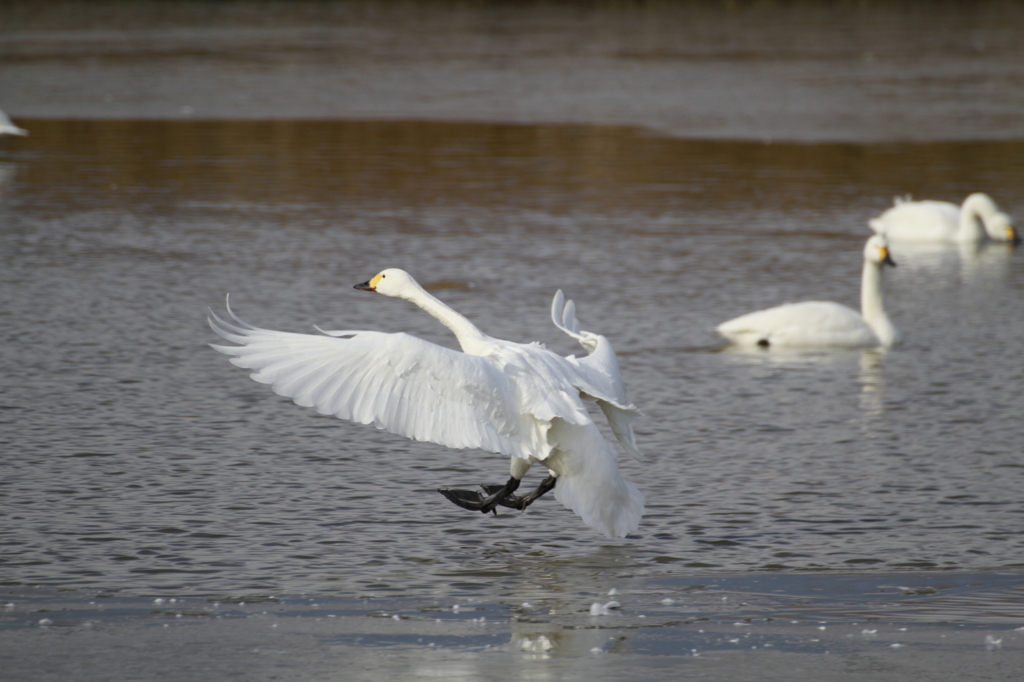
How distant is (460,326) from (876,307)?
4546 millimetres

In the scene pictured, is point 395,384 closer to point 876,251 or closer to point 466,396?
point 466,396

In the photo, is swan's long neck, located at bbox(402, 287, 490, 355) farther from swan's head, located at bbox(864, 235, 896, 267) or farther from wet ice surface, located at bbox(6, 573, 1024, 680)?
swan's head, located at bbox(864, 235, 896, 267)

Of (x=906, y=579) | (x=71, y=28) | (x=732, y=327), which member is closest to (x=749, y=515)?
(x=906, y=579)

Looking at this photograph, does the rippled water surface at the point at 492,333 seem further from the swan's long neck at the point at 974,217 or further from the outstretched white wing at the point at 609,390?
the outstretched white wing at the point at 609,390

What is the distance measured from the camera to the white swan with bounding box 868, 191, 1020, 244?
1370 cm

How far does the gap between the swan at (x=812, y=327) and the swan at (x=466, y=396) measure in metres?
3.91

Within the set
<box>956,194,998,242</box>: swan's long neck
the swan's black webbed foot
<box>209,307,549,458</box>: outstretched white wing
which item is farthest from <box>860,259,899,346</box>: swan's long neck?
<box>209,307,549,458</box>: outstretched white wing

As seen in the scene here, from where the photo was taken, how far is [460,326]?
6.45 meters

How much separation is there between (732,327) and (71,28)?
30.3 meters

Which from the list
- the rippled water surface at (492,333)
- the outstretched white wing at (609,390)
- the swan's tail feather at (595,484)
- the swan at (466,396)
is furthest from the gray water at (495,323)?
the outstretched white wing at (609,390)

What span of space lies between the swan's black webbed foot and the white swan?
810cm

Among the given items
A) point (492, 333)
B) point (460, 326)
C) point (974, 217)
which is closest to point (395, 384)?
point (460, 326)

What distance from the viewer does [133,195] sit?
15180 mm

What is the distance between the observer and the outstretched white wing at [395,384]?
18.4 feet
